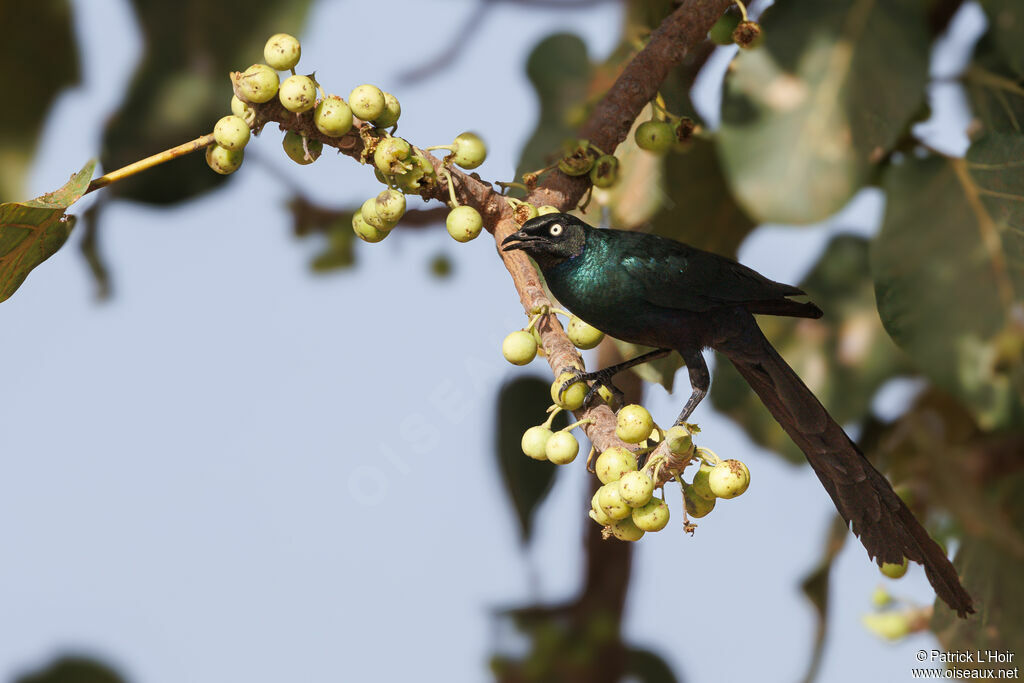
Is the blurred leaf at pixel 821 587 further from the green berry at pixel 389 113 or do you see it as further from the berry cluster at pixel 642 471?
the green berry at pixel 389 113

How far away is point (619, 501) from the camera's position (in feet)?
2.85

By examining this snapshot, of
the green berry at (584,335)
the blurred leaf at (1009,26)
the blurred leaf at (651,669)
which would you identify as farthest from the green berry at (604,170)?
the blurred leaf at (651,669)

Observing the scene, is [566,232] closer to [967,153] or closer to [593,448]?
[593,448]

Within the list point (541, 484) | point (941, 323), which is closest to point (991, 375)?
point (941, 323)

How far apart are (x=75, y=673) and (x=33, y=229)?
1.37m

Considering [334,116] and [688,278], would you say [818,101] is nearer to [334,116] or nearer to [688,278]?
[688,278]

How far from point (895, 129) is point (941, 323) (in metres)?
0.31

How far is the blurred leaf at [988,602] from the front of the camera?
1574 millimetres

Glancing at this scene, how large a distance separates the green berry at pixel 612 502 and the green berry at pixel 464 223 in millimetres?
312

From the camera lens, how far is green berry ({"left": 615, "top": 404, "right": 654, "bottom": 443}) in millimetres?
886

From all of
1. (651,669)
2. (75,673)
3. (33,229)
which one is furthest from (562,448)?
(75,673)

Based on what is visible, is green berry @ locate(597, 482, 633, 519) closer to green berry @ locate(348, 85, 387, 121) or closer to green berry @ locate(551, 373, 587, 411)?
green berry @ locate(551, 373, 587, 411)

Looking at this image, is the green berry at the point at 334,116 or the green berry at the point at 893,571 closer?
the green berry at the point at 334,116

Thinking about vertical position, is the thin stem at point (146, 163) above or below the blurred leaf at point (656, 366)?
above
